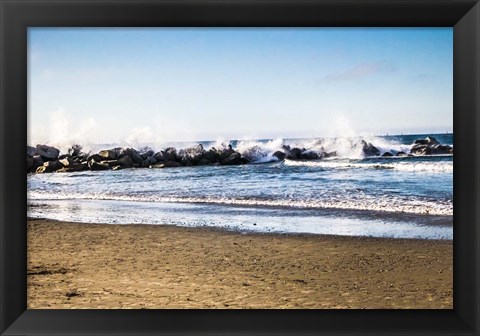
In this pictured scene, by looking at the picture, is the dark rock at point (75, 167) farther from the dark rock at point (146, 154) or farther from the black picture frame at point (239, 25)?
the black picture frame at point (239, 25)

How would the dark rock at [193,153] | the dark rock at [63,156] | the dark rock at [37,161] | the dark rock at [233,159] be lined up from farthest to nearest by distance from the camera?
the dark rock at [233,159]
the dark rock at [193,153]
the dark rock at [63,156]
the dark rock at [37,161]

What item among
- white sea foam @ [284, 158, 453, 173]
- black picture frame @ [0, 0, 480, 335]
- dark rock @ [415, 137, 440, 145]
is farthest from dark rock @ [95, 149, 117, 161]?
dark rock @ [415, 137, 440, 145]

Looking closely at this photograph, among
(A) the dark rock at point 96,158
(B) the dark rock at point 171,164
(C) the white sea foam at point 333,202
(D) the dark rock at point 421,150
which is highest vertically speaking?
(D) the dark rock at point 421,150

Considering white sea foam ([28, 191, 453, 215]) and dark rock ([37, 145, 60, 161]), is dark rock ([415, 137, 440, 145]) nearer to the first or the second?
white sea foam ([28, 191, 453, 215])

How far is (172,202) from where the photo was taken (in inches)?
112

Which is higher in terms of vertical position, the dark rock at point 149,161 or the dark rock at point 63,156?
the dark rock at point 63,156

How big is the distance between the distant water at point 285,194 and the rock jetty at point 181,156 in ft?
0.12

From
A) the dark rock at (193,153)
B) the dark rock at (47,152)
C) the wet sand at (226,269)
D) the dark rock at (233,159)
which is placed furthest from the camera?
the dark rock at (233,159)

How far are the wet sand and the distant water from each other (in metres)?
0.09

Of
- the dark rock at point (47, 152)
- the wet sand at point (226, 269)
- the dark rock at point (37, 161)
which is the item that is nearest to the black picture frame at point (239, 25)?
the wet sand at point (226, 269)

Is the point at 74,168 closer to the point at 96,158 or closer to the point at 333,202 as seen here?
the point at 96,158

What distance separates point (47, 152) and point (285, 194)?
1.44 metres

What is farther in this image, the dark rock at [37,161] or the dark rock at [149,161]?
the dark rock at [149,161]

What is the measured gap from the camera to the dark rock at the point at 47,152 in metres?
2.41
